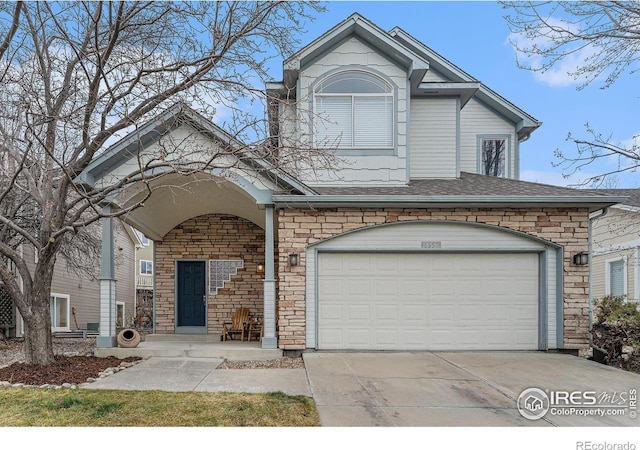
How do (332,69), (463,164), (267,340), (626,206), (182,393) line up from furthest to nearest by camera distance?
(626,206)
(463,164)
(332,69)
(267,340)
(182,393)

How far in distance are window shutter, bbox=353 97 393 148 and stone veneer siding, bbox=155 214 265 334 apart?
13.4 feet

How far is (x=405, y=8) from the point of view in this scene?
31.0 feet

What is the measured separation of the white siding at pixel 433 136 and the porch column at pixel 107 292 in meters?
6.96

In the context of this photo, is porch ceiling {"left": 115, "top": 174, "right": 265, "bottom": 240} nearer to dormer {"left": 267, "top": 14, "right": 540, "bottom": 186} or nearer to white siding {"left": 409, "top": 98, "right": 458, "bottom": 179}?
dormer {"left": 267, "top": 14, "right": 540, "bottom": 186}

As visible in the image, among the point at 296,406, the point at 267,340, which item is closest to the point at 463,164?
the point at 267,340

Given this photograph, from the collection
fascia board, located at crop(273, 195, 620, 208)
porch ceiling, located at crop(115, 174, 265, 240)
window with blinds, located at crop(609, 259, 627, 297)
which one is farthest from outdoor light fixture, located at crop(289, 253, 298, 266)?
window with blinds, located at crop(609, 259, 627, 297)

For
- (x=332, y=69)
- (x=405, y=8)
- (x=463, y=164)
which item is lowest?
(x=463, y=164)

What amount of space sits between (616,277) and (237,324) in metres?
12.2

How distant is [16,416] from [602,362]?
9374 millimetres

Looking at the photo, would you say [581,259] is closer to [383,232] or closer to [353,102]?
[383,232]

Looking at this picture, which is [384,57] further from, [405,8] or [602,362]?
[602,362]

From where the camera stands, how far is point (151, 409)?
18.4 feet

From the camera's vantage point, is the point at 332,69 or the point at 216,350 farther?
the point at 332,69

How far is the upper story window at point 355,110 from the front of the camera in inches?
423
